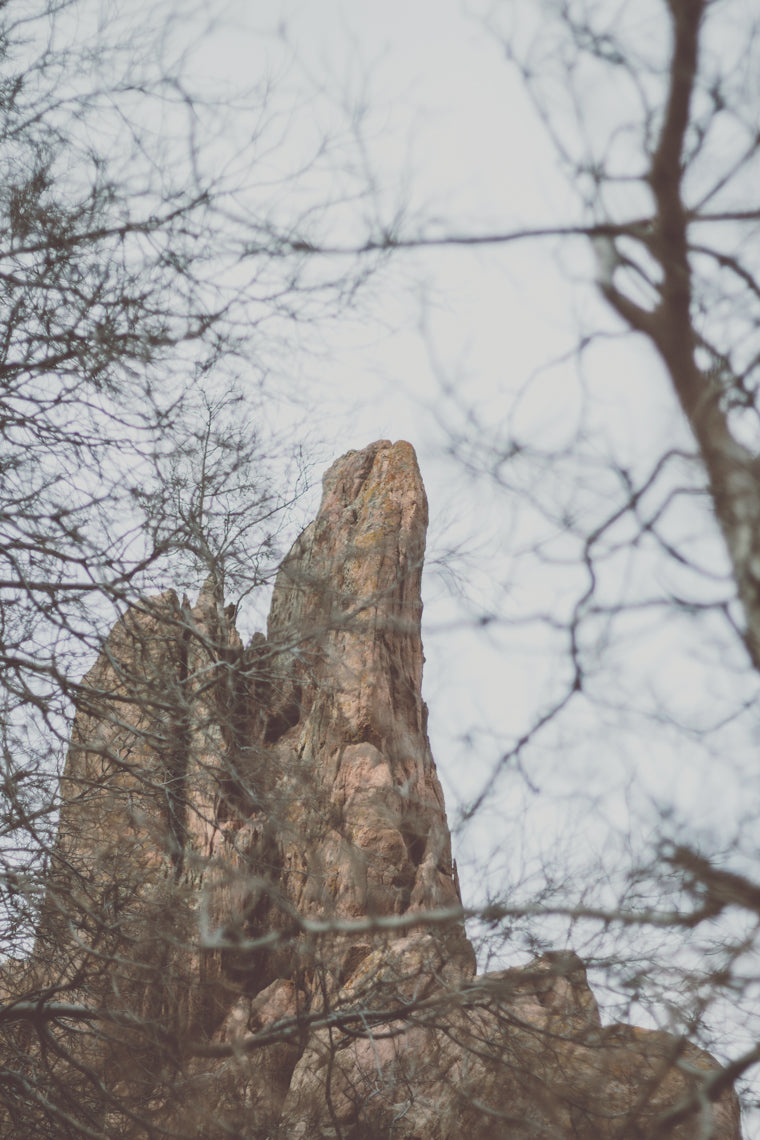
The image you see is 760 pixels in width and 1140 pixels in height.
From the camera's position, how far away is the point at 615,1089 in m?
4.70

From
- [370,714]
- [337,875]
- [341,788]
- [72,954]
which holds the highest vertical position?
[370,714]

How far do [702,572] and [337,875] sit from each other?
17.0 feet

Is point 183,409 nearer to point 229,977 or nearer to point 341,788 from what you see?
point 341,788

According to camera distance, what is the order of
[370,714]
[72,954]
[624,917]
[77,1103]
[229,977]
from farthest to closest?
[370,714], [229,977], [72,954], [77,1103], [624,917]

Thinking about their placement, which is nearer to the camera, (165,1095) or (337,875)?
(165,1095)

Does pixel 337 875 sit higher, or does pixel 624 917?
pixel 337 875

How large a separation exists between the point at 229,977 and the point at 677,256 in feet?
24.4

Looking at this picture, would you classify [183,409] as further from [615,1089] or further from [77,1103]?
[615,1089]

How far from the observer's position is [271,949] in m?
4.36

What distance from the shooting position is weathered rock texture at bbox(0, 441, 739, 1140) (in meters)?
3.54

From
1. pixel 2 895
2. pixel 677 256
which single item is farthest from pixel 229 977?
pixel 677 256

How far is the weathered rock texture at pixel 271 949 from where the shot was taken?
11.6 ft

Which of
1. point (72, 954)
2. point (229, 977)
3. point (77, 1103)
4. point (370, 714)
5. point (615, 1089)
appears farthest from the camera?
point (370, 714)

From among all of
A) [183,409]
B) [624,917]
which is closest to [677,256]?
[624,917]
